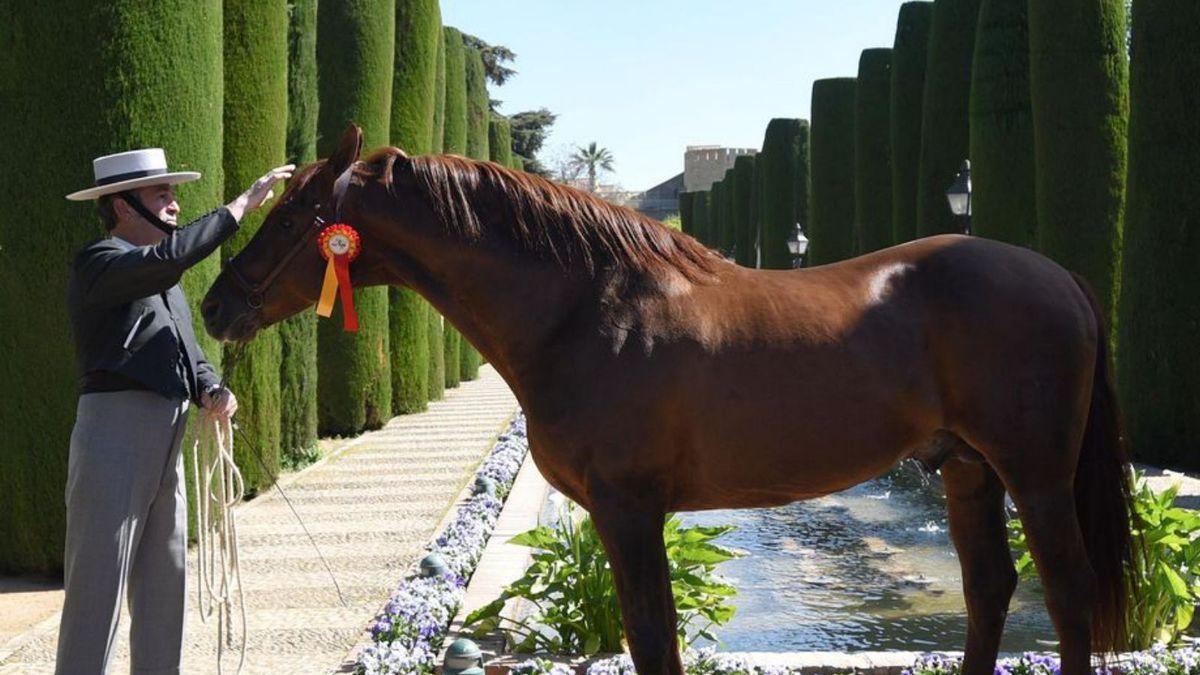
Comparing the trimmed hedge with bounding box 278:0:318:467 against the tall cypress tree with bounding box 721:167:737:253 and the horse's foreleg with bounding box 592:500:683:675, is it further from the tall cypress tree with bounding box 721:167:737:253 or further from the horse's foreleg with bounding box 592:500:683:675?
the tall cypress tree with bounding box 721:167:737:253

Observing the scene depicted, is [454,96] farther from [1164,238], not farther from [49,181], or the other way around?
[49,181]

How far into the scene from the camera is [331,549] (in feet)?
23.1

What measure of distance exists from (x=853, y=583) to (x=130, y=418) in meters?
4.23

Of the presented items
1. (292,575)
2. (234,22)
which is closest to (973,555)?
(292,575)

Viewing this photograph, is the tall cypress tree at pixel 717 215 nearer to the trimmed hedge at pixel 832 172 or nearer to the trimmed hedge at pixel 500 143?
the trimmed hedge at pixel 832 172

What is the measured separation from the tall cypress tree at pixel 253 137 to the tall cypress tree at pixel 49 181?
2.06 metres

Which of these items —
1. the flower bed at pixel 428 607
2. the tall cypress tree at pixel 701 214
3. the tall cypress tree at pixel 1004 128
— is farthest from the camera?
the tall cypress tree at pixel 701 214

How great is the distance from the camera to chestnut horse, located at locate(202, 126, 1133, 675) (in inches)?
122

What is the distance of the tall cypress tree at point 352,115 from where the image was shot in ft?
41.1

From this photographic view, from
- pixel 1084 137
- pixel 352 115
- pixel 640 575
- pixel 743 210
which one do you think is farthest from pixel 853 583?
pixel 743 210

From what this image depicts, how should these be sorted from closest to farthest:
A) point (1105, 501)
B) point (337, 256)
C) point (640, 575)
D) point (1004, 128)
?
point (640, 575) → point (337, 256) → point (1105, 501) → point (1004, 128)

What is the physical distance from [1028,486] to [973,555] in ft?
1.54

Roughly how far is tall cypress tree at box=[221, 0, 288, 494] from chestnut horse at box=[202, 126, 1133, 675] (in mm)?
5495

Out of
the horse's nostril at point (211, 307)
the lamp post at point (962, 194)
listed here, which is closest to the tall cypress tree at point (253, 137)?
the horse's nostril at point (211, 307)
